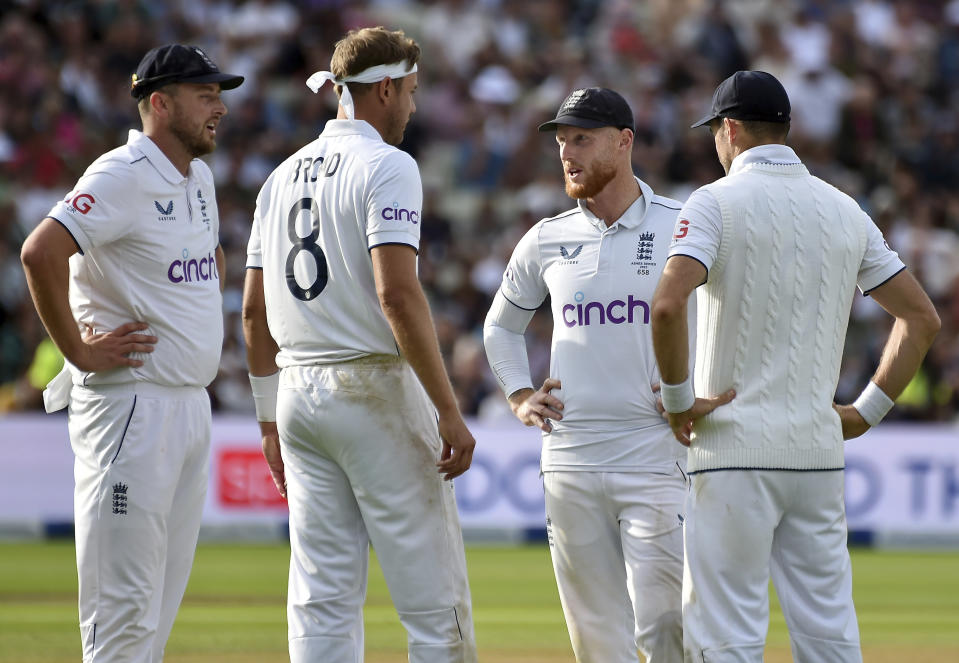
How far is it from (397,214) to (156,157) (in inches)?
46.7

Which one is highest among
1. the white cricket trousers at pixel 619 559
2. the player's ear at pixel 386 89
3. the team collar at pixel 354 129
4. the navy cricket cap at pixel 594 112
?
the player's ear at pixel 386 89

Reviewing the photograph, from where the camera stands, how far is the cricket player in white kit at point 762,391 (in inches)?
190

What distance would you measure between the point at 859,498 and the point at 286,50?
10214 mm

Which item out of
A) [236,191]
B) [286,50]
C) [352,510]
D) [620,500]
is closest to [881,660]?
[620,500]

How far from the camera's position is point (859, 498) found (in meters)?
13.7

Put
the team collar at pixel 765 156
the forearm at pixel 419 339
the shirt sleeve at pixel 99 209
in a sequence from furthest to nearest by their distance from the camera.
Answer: the shirt sleeve at pixel 99 209 < the team collar at pixel 765 156 < the forearm at pixel 419 339

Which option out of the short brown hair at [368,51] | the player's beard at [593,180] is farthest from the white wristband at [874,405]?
the short brown hair at [368,51]

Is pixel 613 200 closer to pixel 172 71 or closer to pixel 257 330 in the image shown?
pixel 257 330

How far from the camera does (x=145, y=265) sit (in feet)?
17.9

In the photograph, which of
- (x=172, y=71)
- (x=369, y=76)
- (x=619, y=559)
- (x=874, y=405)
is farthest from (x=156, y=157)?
(x=874, y=405)

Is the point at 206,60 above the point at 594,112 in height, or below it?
above

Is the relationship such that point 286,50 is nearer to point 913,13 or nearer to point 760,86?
point 913,13

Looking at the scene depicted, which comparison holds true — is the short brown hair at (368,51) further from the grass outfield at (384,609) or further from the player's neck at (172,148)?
the grass outfield at (384,609)

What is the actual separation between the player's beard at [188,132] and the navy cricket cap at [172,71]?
13cm
